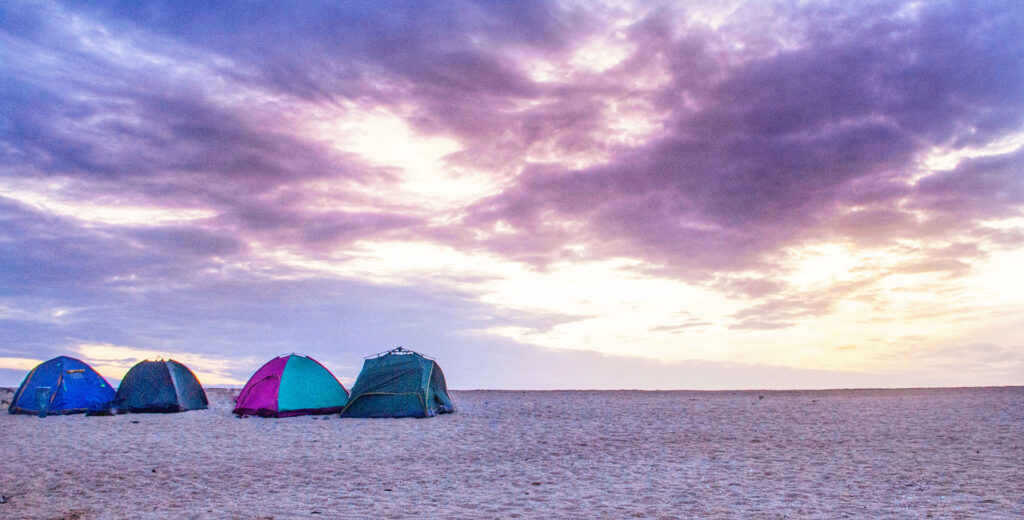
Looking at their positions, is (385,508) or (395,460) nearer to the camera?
(385,508)

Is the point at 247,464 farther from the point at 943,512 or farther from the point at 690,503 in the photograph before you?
the point at 943,512

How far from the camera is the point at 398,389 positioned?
28.1 meters

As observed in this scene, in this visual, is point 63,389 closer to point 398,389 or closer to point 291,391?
point 291,391

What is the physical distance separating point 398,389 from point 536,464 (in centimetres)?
1169

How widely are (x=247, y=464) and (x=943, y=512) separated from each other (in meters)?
14.8

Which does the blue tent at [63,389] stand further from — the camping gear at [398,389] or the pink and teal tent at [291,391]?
the camping gear at [398,389]

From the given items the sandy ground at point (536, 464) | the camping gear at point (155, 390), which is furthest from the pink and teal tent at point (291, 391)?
the camping gear at point (155, 390)

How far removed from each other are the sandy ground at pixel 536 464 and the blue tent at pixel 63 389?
1815 millimetres

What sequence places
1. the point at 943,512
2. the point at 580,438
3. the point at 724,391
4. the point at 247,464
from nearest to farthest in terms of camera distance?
the point at 943,512 → the point at 247,464 → the point at 580,438 → the point at 724,391

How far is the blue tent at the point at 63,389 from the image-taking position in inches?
1219

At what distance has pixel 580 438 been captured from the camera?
2173 centimetres

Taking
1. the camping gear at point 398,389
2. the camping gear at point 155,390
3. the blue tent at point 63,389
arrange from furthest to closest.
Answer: the blue tent at point 63,389, the camping gear at point 155,390, the camping gear at point 398,389

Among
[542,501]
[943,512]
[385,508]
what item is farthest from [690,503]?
[385,508]

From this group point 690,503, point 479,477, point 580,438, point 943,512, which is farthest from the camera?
point 580,438
